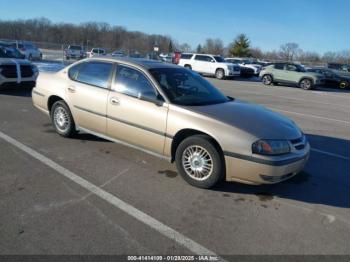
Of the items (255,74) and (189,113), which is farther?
(255,74)

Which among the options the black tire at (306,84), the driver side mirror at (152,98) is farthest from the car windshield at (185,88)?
the black tire at (306,84)

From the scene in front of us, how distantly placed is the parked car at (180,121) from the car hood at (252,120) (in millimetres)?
13

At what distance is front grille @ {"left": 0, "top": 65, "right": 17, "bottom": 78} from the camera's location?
34.1 ft

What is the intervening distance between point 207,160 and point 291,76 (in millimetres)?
20499

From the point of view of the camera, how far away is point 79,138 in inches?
245

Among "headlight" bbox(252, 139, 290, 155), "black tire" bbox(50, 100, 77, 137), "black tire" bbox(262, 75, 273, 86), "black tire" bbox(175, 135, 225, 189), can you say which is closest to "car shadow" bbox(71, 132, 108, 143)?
"black tire" bbox(50, 100, 77, 137)

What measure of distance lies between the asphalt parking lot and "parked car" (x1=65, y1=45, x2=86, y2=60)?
118ft

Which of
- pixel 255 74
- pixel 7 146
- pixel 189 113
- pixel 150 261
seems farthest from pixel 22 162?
pixel 255 74

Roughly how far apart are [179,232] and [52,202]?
1.49 meters

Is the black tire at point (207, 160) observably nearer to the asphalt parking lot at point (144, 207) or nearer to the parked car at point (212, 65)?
the asphalt parking lot at point (144, 207)

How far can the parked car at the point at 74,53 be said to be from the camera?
3956cm

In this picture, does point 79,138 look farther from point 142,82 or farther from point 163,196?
point 163,196

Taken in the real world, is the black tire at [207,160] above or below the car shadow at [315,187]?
above

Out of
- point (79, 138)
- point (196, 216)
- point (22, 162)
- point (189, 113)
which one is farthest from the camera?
point (79, 138)
